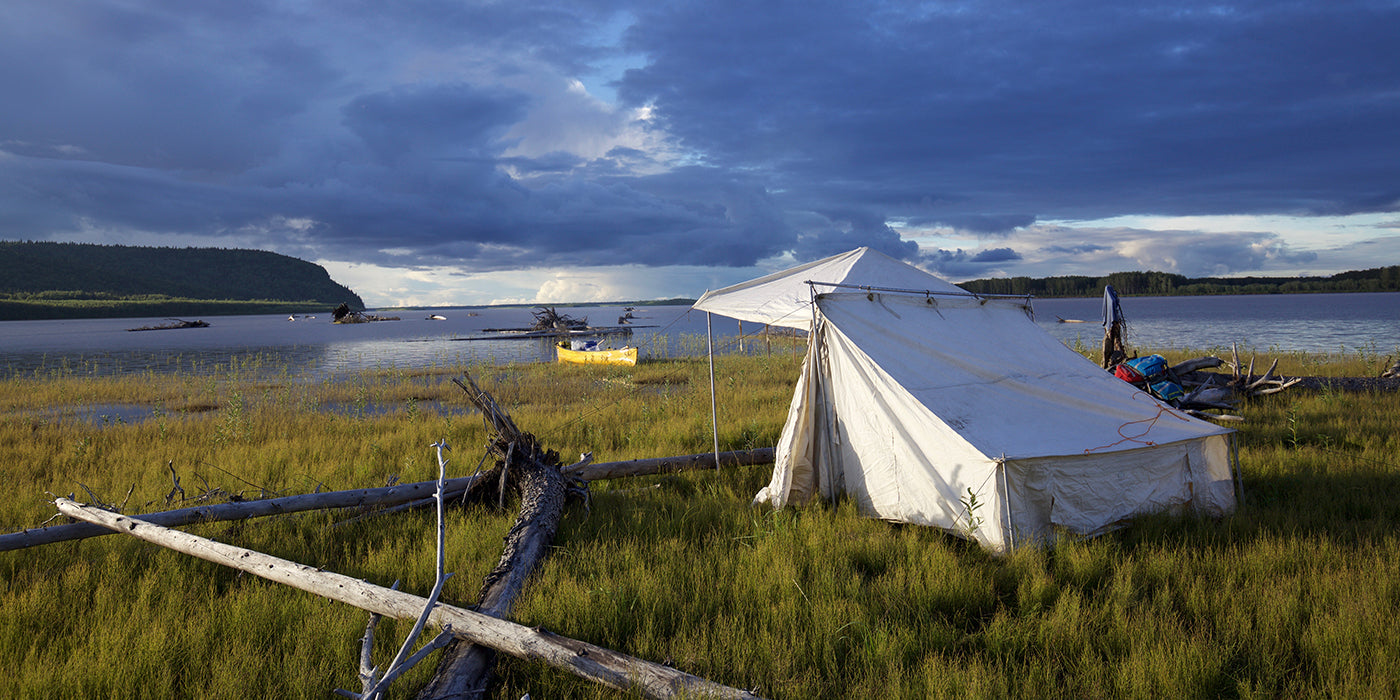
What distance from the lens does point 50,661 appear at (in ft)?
11.5

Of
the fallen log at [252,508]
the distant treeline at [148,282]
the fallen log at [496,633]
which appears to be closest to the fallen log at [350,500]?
the fallen log at [252,508]

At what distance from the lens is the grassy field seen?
10.9 feet

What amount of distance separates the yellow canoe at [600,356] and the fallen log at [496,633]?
720 inches

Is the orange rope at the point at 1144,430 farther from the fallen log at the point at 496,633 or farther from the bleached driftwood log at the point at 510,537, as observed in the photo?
the bleached driftwood log at the point at 510,537

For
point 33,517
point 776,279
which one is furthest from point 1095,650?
point 33,517

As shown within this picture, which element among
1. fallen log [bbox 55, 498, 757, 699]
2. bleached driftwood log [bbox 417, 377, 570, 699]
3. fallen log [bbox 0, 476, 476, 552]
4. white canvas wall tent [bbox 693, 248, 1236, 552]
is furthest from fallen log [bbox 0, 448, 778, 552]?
white canvas wall tent [bbox 693, 248, 1236, 552]

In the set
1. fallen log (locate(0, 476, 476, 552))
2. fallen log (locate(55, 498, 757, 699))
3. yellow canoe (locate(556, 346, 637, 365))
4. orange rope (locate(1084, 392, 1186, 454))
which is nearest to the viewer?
fallen log (locate(55, 498, 757, 699))

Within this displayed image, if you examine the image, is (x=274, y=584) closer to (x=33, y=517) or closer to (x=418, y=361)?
(x=33, y=517)

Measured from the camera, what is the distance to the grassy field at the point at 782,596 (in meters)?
3.33

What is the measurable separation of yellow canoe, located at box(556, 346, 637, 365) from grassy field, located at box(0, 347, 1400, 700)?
15085 millimetres

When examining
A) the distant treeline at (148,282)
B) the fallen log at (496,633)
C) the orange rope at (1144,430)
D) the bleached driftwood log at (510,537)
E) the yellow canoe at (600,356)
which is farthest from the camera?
the distant treeline at (148,282)

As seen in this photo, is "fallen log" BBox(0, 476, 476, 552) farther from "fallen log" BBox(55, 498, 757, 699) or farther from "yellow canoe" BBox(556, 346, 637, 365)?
"yellow canoe" BBox(556, 346, 637, 365)

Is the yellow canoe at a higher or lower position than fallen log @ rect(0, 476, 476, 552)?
higher

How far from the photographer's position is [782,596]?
13.9 ft
